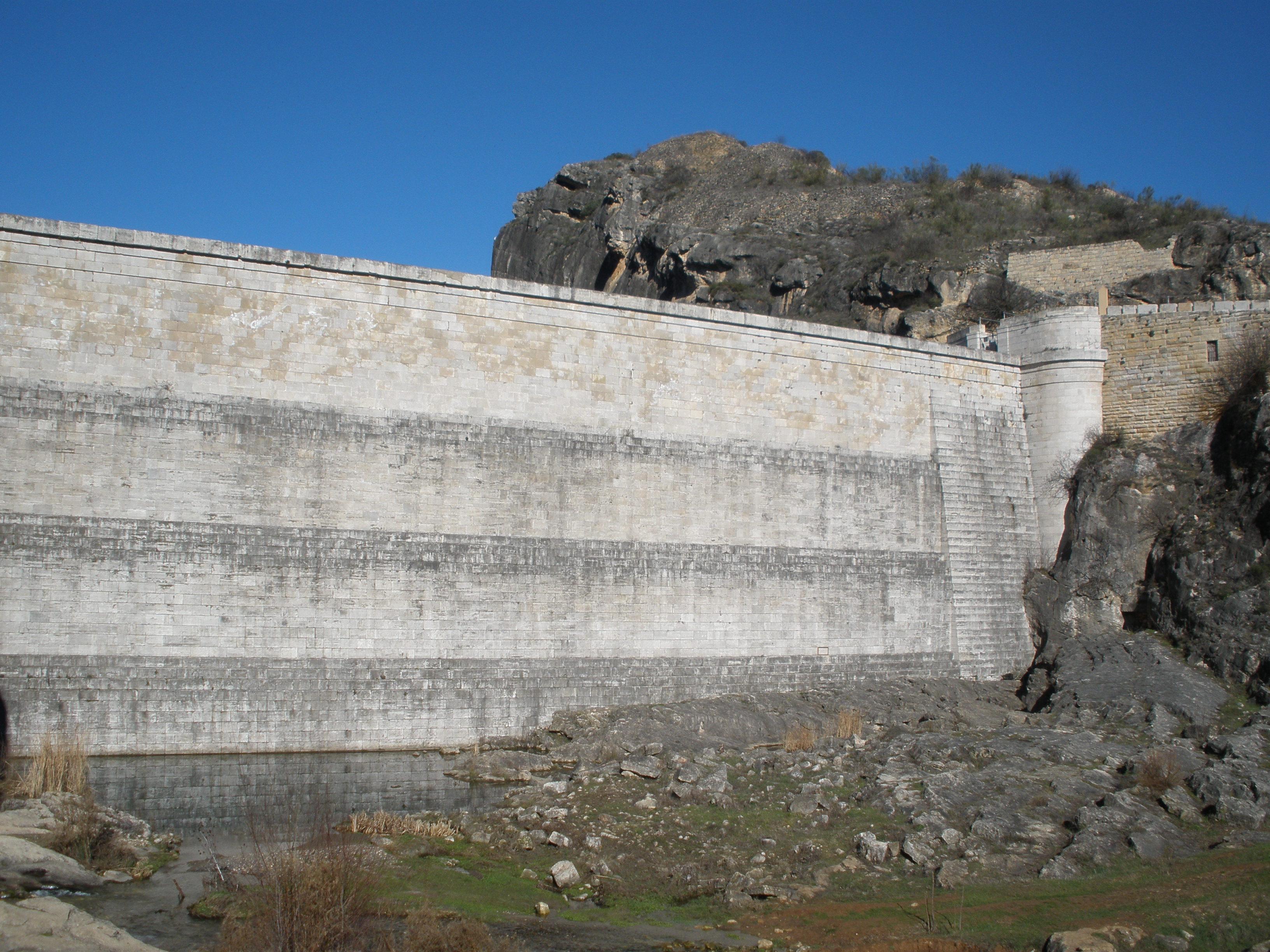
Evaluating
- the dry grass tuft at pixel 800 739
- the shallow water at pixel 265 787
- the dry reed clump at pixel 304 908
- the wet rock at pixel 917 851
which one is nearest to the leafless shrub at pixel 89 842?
the shallow water at pixel 265 787

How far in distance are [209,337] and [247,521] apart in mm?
2731

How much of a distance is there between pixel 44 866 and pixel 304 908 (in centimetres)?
354

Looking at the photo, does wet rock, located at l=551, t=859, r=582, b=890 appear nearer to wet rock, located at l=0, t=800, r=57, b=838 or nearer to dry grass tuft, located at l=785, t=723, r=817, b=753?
wet rock, located at l=0, t=800, r=57, b=838

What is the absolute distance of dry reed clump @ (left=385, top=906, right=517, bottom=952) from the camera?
7.22 meters

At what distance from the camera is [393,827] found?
35.7ft

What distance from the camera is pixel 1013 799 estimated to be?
11.8 meters

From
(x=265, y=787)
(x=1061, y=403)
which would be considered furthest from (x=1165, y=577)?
(x=265, y=787)

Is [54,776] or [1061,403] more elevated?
[1061,403]

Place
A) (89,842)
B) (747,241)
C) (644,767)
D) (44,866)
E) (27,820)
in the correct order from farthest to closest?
1. (747,241)
2. (644,767)
3. (27,820)
4. (89,842)
5. (44,866)

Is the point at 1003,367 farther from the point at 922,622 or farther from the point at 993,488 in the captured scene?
the point at 922,622

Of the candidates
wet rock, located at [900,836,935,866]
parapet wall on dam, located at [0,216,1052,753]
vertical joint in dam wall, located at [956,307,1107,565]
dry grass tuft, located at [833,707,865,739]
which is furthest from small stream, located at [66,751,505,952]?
vertical joint in dam wall, located at [956,307,1107,565]

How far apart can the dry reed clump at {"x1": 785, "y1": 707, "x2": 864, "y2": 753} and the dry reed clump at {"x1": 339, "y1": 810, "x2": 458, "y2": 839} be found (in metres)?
5.79

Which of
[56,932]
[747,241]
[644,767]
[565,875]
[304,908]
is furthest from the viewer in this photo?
[747,241]

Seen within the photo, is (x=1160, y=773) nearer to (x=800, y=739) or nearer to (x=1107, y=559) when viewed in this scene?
(x=800, y=739)
